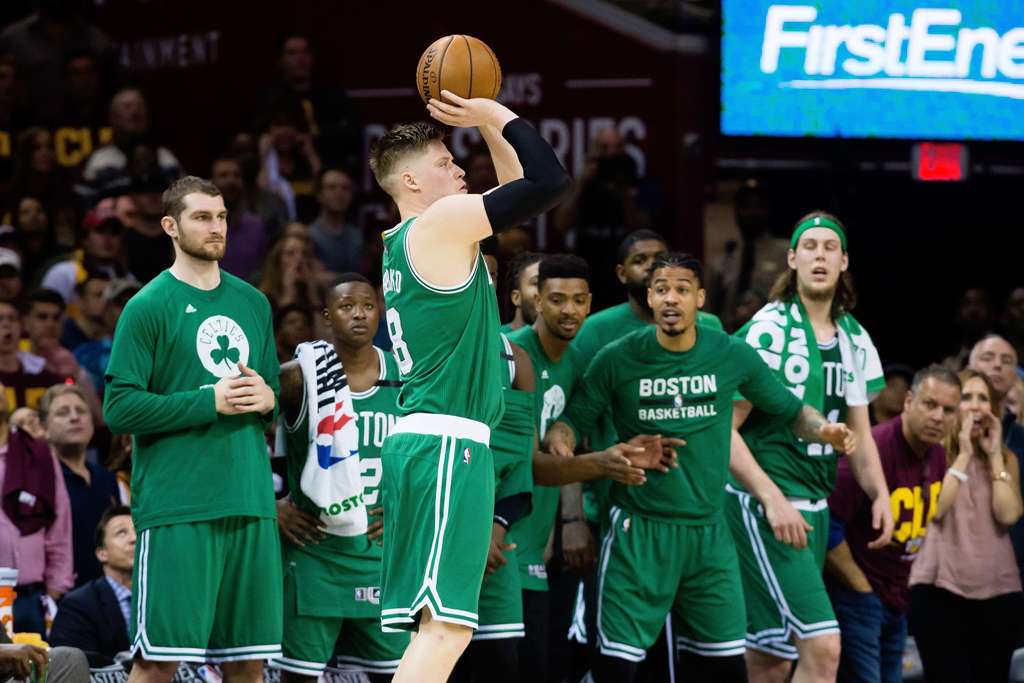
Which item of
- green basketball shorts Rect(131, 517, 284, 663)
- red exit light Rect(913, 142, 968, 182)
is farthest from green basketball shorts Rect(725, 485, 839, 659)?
red exit light Rect(913, 142, 968, 182)

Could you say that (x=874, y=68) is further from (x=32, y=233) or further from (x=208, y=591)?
(x=208, y=591)

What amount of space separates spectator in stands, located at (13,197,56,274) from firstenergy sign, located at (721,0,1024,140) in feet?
14.8

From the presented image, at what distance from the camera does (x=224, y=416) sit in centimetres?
651

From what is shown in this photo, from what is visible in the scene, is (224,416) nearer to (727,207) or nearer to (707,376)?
(707,376)

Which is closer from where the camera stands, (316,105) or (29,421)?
(29,421)

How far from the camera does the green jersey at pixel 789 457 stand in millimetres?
7742

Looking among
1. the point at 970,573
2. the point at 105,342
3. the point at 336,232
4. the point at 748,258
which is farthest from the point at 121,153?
the point at 970,573

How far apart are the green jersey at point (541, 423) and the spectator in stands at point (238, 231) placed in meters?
4.22

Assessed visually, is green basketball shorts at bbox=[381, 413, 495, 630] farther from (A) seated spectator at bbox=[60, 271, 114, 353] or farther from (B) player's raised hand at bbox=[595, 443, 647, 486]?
(A) seated spectator at bbox=[60, 271, 114, 353]

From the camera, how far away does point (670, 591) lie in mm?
7172

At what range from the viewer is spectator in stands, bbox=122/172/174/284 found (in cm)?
1083

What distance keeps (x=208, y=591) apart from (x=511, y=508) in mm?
1278

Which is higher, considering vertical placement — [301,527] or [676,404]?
[676,404]

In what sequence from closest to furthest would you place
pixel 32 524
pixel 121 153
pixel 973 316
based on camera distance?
pixel 32 524 → pixel 121 153 → pixel 973 316
